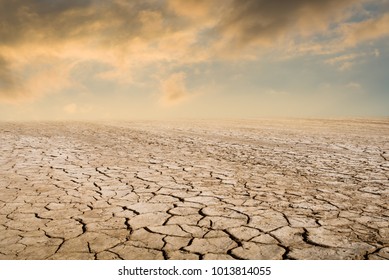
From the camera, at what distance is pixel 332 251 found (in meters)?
2.08

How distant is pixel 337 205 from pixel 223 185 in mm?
1248

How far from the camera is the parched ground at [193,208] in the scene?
2.15 metres

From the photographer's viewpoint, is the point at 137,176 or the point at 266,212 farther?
the point at 137,176

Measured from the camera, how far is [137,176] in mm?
4297

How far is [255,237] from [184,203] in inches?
38.2

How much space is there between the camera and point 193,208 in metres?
2.98

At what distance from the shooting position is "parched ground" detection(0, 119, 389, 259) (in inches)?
84.7

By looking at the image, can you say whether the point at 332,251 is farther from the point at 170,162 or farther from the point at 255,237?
the point at 170,162

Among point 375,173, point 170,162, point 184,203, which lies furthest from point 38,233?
point 375,173

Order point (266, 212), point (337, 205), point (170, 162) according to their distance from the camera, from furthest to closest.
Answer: point (170, 162) → point (337, 205) → point (266, 212)
